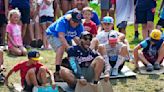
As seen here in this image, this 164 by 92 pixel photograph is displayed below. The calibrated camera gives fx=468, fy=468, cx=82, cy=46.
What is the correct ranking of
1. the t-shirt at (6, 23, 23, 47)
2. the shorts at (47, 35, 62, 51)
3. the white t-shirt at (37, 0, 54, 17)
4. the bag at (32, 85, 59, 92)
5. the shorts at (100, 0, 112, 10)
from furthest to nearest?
the shorts at (100, 0, 112, 10)
the white t-shirt at (37, 0, 54, 17)
the t-shirt at (6, 23, 23, 47)
the shorts at (47, 35, 62, 51)
the bag at (32, 85, 59, 92)

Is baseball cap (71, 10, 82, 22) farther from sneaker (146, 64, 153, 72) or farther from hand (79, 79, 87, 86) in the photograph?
sneaker (146, 64, 153, 72)

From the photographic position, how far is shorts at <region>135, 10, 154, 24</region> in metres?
10.4

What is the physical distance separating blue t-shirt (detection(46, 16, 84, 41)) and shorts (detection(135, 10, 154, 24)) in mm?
2850

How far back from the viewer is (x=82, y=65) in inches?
293

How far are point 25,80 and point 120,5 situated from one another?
488 centimetres

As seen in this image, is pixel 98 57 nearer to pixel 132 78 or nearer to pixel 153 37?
pixel 132 78

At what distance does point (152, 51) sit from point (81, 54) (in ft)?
6.07

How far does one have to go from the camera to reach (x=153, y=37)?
8.59 meters

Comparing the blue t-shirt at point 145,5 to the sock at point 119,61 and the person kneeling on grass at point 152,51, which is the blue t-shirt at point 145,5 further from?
the sock at point 119,61

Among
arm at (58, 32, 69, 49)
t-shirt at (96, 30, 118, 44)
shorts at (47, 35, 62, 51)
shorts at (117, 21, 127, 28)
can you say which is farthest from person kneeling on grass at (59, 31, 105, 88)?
shorts at (117, 21, 127, 28)

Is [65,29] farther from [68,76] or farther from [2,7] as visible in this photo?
[2,7]

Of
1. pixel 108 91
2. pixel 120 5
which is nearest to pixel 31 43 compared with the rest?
pixel 120 5

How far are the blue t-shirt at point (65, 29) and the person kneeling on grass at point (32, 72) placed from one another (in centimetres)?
94

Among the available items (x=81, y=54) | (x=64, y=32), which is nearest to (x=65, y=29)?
(x=64, y=32)
